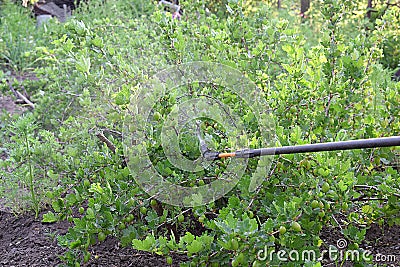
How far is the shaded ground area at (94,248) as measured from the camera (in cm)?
233

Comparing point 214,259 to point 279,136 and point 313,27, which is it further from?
point 313,27

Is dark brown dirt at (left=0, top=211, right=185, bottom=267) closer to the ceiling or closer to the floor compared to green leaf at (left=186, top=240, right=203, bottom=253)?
closer to the floor

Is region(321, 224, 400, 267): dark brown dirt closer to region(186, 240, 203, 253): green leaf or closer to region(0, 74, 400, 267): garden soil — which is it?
region(0, 74, 400, 267): garden soil

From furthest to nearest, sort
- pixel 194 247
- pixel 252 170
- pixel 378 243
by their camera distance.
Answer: pixel 378 243, pixel 252 170, pixel 194 247

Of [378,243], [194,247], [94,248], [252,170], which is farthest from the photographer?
[94,248]

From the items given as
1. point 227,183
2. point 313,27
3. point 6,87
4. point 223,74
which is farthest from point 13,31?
point 227,183

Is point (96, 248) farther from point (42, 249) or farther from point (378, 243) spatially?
point (378, 243)

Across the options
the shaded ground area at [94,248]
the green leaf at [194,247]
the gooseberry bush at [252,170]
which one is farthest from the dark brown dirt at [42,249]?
the green leaf at [194,247]

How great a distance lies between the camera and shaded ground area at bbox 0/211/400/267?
2.33m

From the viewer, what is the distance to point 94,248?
2.53m

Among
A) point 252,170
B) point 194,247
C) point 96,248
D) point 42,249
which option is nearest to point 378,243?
point 252,170

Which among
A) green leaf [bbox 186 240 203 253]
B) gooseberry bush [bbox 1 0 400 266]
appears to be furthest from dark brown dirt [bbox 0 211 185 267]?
green leaf [bbox 186 240 203 253]

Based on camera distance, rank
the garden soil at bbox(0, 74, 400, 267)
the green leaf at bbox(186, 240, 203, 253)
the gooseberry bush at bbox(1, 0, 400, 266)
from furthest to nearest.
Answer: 1. the garden soil at bbox(0, 74, 400, 267)
2. the gooseberry bush at bbox(1, 0, 400, 266)
3. the green leaf at bbox(186, 240, 203, 253)

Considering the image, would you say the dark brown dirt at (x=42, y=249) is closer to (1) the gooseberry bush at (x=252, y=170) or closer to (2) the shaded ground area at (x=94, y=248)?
(2) the shaded ground area at (x=94, y=248)
